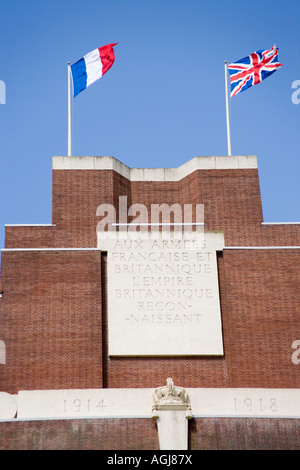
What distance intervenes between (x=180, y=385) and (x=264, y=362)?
14.0ft

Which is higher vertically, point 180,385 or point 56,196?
point 56,196

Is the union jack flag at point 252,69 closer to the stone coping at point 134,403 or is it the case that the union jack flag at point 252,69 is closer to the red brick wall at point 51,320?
the red brick wall at point 51,320

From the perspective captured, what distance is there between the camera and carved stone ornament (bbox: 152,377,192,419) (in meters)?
43.0

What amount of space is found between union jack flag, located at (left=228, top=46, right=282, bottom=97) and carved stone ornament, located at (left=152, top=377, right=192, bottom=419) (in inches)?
706

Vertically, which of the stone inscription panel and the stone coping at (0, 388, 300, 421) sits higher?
the stone inscription panel

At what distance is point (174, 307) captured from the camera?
48.9 metres

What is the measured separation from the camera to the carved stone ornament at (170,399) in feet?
141

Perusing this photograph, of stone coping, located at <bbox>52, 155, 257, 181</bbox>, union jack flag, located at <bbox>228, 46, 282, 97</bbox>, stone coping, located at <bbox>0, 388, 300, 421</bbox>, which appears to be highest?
union jack flag, located at <bbox>228, 46, 282, 97</bbox>

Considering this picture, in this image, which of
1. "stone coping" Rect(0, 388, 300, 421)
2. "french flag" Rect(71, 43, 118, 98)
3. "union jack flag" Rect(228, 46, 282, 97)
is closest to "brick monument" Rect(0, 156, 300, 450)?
"stone coping" Rect(0, 388, 300, 421)

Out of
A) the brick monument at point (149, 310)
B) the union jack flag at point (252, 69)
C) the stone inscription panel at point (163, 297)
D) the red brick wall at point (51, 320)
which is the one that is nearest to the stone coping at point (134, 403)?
the brick monument at point (149, 310)

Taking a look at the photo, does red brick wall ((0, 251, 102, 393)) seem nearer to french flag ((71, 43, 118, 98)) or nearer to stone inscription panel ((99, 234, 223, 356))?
stone inscription panel ((99, 234, 223, 356))

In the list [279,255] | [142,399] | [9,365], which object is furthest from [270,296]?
[9,365]

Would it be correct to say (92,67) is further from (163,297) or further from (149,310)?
(149,310)

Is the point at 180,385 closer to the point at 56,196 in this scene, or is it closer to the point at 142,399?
the point at 142,399
